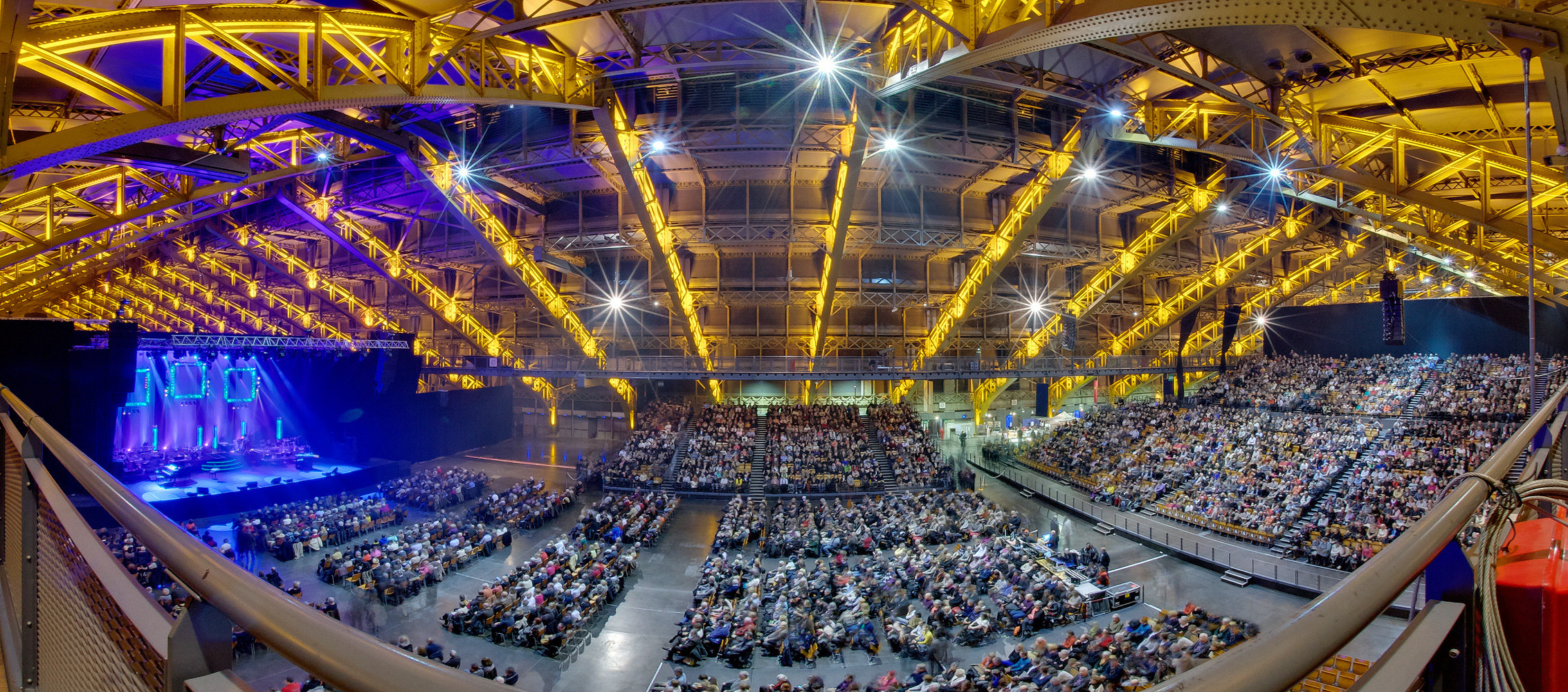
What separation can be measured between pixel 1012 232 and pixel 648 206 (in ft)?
36.3

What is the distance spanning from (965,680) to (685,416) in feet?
67.1

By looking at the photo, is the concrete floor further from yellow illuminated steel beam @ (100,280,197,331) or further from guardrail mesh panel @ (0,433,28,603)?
yellow illuminated steel beam @ (100,280,197,331)

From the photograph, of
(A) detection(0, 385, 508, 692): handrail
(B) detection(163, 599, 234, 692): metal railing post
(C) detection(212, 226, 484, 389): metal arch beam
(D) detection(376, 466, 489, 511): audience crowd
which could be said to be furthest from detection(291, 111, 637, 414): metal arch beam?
(B) detection(163, 599, 234, 692): metal railing post

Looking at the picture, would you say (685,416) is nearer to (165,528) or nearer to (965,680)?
(965,680)

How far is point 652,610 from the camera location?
40.0 ft

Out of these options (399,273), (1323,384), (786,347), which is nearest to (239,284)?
(399,273)

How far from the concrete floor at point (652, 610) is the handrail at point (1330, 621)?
7.81 metres

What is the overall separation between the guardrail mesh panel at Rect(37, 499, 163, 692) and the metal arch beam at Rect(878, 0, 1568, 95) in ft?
24.7

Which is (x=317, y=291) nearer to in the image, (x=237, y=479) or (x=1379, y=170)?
(x=237, y=479)

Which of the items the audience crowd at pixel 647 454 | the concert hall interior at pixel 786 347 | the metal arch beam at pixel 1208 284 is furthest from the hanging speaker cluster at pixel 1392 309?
the audience crowd at pixel 647 454

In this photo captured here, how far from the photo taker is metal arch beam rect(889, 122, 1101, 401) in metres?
16.2

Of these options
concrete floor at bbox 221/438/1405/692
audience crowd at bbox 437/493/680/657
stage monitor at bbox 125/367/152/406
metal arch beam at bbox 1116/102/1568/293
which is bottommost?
concrete floor at bbox 221/438/1405/692

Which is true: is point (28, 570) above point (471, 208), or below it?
below

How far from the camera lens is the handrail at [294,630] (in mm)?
830
